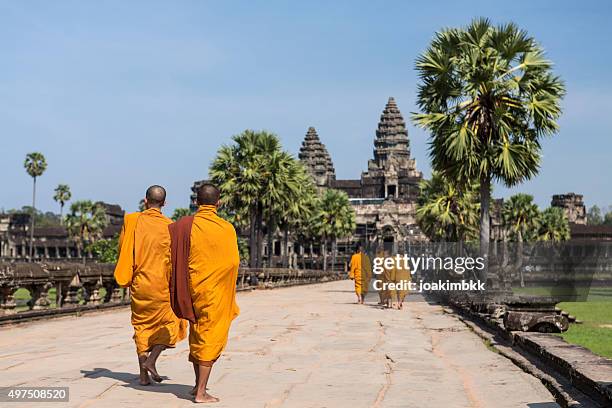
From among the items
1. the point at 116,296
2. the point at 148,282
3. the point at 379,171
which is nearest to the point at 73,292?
the point at 116,296

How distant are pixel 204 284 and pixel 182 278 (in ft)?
0.72

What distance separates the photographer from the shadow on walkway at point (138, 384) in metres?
6.98

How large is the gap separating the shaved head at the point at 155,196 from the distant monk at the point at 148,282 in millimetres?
208

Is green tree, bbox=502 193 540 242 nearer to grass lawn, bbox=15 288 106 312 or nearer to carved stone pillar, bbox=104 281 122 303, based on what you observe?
grass lawn, bbox=15 288 106 312

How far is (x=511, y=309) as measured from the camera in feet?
39.7

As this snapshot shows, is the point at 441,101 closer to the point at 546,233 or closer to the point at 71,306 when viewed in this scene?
the point at 71,306

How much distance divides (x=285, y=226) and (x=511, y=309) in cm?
4427

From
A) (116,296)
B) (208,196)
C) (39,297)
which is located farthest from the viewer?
(116,296)

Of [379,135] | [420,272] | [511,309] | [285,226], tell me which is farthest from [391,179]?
[511,309]

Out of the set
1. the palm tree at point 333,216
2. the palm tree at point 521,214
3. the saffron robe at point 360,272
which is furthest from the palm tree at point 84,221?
the saffron robe at point 360,272

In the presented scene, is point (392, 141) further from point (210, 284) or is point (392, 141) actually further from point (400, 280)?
point (210, 284)

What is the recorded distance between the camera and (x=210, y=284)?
6.66 m

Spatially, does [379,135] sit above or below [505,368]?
above

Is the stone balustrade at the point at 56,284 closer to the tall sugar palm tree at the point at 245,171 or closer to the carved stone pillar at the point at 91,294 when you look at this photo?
the carved stone pillar at the point at 91,294
